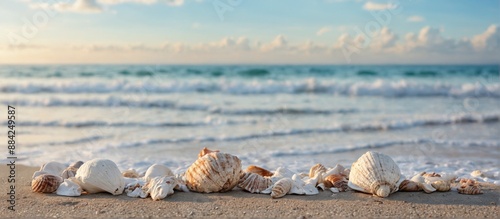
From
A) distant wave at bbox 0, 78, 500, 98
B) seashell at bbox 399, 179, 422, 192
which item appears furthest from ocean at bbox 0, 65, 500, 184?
seashell at bbox 399, 179, 422, 192

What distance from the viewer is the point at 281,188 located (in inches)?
169

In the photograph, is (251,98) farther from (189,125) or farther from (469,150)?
(469,150)

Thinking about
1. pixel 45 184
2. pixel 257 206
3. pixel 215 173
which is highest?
pixel 215 173

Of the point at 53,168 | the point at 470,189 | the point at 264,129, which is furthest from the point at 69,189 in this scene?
the point at 264,129

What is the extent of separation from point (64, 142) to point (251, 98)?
875 centimetres

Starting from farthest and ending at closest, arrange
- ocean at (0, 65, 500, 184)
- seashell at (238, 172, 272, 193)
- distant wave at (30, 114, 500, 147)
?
1. distant wave at (30, 114, 500, 147)
2. ocean at (0, 65, 500, 184)
3. seashell at (238, 172, 272, 193)

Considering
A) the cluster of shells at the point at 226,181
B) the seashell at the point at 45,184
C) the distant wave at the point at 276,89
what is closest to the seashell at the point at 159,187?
the cluster of shells at the point at 226,181

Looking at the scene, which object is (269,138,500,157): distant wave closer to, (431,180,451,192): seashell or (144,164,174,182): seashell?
(144,164,174,182): seashell

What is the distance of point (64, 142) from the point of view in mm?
7770

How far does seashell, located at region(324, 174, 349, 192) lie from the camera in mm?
4527

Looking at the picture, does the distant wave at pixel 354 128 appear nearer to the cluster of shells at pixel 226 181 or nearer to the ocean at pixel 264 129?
the ocean at pixel 264 129

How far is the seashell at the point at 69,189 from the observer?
4320mm

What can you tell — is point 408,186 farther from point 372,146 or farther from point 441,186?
point 372,146

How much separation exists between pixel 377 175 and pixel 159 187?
6.30 ft
